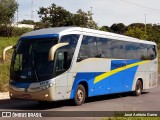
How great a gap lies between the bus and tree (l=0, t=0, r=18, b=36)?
85.8 feet

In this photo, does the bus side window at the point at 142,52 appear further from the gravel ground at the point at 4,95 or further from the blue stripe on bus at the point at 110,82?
the gravel ground at the point at 4,95

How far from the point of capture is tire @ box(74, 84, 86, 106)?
16.6 metres

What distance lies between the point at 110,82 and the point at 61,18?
86.2 feet

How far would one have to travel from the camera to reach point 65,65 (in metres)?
15.9

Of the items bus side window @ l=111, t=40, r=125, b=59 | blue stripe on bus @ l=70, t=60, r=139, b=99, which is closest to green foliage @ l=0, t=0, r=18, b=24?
blue stripe on bus @ l=70, t=60, r=139, b=99

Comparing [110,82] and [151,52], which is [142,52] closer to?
[151,52]

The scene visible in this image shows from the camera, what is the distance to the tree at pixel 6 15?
44.5 metres

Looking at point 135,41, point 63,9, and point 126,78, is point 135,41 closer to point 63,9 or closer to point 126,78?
point 126,78

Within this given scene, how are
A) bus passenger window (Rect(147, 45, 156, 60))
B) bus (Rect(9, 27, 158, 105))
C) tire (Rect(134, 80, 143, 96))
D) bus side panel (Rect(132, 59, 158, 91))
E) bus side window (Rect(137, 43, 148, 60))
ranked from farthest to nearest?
bus passenger window (Rect(147, 45, 156, 60))
bus side window (Rect(137, 43, 148, 60))
bus side panel (Rect(132, 59, 158, 91))
tire (Rect(134, 80, 143, 96))
bus (Rect(9, 27, 158, 105))

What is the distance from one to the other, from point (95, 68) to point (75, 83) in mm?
1884

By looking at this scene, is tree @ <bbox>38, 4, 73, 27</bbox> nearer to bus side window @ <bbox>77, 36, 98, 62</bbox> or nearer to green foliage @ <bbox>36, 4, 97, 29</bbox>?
green foliage @ <bbox>36, 4, 97, 29</bbox>

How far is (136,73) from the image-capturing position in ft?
74.0

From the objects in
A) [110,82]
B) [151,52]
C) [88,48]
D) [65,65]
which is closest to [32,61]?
[65,65]

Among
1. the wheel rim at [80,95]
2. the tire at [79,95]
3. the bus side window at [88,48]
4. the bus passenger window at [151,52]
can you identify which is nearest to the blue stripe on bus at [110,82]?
the tire at [79,95]
